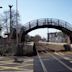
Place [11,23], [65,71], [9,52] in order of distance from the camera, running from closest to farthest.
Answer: [65,71]
[9,52]
[11,23]

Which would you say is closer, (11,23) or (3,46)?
(3,46)

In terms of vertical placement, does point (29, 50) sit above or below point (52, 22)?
below

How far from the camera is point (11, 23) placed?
298 feet

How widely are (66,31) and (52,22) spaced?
4.01 metres

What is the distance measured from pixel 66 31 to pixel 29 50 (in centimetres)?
2578

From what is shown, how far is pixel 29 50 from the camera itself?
50.2 meters

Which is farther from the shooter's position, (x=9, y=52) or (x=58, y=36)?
(x=58, y=36)

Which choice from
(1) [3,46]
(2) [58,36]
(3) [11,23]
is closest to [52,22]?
(3) [11,23]

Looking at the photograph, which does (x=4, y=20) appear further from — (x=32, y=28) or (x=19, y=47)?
(x=19, y=47)

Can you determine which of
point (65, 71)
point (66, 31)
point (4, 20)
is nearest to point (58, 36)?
point (4, 20)

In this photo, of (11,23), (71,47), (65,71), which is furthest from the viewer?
(11,23)

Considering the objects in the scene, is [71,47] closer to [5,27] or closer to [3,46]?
[3,46]

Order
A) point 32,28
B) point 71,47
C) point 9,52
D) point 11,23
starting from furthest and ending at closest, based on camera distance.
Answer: point 11,23 → point 32,28 → point 71,47 → point 9,52

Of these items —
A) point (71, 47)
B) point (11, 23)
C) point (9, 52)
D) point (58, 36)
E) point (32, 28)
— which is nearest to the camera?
point (9, 52)
